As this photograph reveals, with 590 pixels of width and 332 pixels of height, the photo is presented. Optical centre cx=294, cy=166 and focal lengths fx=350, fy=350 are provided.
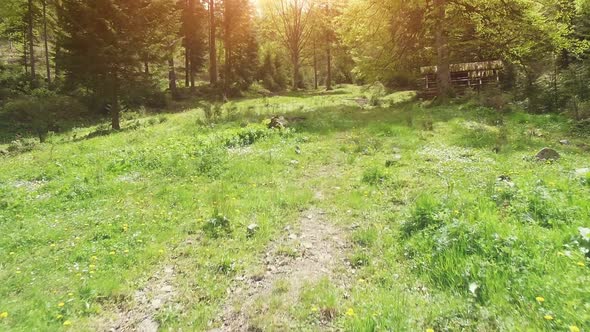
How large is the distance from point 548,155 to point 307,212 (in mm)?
6277

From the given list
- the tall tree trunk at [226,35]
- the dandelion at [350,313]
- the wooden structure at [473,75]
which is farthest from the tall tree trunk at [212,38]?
the dandelion at [350,313]

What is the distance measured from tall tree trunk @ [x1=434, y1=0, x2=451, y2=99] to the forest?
2.08 m

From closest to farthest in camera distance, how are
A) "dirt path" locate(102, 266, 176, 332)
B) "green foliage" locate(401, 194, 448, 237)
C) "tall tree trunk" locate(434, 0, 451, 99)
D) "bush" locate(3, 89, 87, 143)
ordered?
"dirt path" locate(102, 266, 176, 332) < "green foliage" locate(401, 194, 448, 237) < "tall tree trunk" locate(434, 0, 451, 99) < "bush" locate(3, 89, 87, 143)

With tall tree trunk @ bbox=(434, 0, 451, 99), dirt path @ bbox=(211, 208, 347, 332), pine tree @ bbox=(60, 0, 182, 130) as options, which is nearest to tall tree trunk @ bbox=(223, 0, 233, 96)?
pine tree @ bbox=(60, 0, 182, 130)

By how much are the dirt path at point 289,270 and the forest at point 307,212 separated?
0.03 meters

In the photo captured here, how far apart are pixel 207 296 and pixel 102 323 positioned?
117cm

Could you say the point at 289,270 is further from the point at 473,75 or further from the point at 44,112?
the point at 473,75

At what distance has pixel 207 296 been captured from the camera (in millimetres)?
4328

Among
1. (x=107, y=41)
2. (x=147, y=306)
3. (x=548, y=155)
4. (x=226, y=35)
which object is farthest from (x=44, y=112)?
(x=548, y=155)

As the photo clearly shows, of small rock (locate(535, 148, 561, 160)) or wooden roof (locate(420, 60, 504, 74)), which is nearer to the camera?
small rock (locate(535, 148, 561, 160))

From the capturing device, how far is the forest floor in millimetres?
3652

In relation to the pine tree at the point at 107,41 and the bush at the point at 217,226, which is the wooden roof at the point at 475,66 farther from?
the bush at the point at 217,226

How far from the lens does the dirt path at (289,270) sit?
3.98 m

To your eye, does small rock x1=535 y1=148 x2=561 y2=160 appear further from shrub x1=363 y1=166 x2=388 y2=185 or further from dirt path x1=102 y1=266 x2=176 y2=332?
dirt path x1=102 y1=266 x2=176 y2=332
